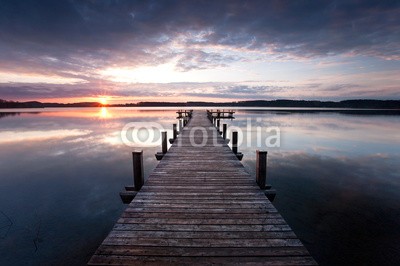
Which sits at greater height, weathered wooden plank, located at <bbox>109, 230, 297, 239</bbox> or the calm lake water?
weathered wooden plank, located at <bbox>109, 230, 297, 239</bbox>

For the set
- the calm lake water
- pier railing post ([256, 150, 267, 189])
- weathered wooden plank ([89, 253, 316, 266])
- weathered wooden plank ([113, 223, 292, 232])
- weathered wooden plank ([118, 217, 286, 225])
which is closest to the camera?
weathered wooden plank ([89, 253, 316, 266])

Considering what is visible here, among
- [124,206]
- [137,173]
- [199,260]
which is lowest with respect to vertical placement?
[124,206]

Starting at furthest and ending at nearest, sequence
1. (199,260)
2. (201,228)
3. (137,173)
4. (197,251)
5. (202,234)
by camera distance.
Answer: (137,173) < (201,228) < (202,234) < (197,251) < (199,260)

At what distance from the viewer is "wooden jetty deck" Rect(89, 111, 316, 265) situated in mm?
3219

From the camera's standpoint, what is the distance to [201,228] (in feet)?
12.9

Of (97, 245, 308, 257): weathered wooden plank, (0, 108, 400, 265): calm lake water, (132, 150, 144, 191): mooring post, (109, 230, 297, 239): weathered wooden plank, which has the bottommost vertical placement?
(0, 108, 400, 265): calm lake water

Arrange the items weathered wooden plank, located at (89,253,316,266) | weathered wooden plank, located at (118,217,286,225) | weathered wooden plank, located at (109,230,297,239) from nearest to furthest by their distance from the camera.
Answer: weathered wooden plank, located at (89,253,316,266)
weathered wooden plank, located at (109,230,297,239)
weathered wooden plank, located at (118,217,286,225)

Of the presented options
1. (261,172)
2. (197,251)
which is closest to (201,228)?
(197,251)

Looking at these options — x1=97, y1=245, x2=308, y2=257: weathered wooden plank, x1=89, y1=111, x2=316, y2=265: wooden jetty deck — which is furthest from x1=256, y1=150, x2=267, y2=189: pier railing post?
x1=97, y1=245, x2=308, y2=257: weathered wooden plank

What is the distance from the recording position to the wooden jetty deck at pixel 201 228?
322 cm

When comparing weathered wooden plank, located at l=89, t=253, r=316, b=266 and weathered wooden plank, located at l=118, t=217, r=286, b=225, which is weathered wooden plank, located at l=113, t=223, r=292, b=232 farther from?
weathered wooden plank, located at l=89, t=253, r=316, b=266

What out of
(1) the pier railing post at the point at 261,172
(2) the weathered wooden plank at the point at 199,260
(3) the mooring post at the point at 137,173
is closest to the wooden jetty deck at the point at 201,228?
(2) the weathered wooden plank at the point at 199,260

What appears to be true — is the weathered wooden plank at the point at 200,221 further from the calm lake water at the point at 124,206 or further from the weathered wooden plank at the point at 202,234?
the calm lake water at the point at 124,206

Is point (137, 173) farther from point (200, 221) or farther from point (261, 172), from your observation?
point (261, 172)
